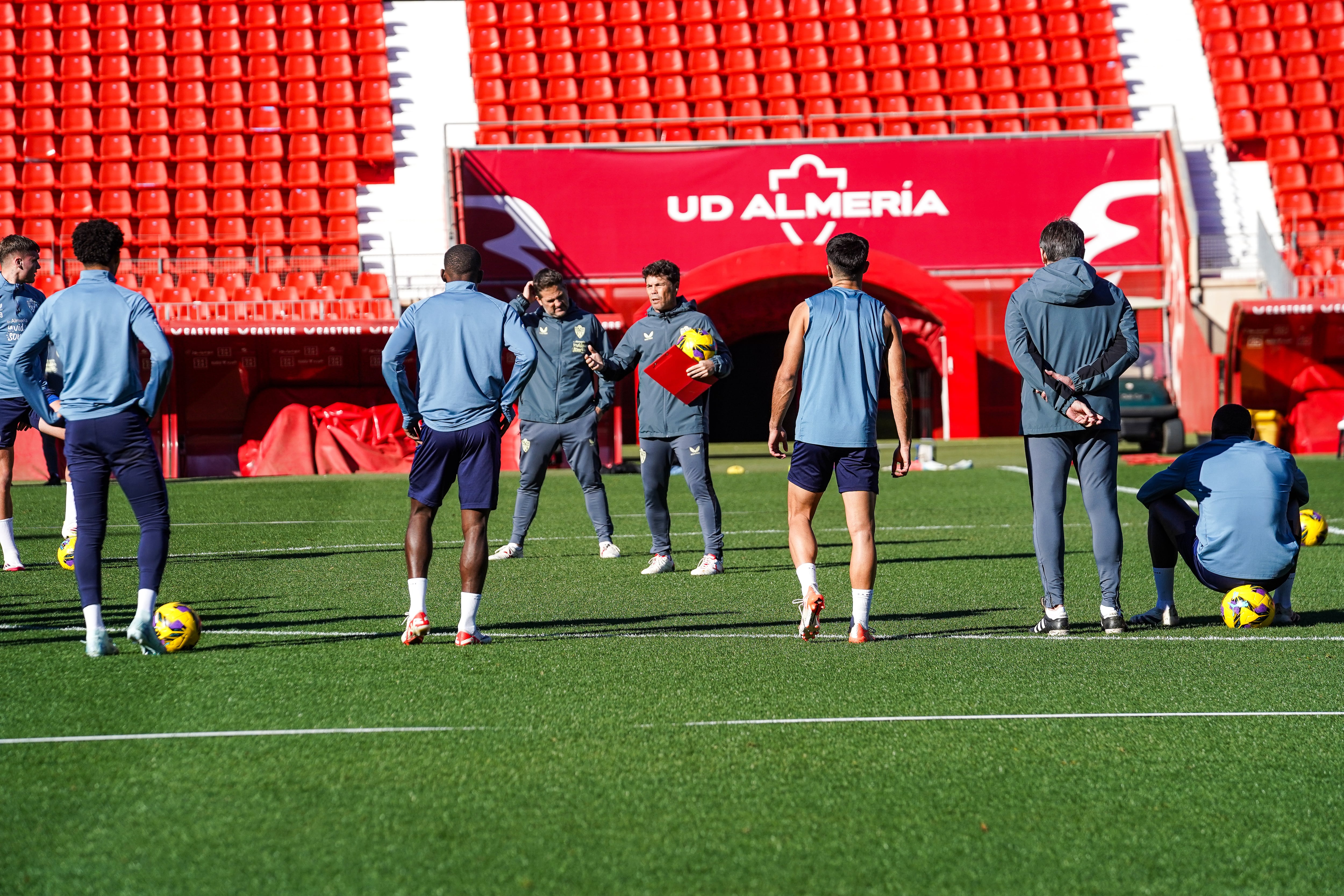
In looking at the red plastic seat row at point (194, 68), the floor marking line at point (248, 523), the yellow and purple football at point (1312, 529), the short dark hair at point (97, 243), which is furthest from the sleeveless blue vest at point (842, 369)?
the red plastic seat row at point (194, 68)

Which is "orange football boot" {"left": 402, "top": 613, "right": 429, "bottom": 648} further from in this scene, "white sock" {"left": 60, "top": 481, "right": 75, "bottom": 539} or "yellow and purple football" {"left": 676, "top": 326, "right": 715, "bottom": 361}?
"white sock" {"left": 60, "top": 481, "right": 75, "bottom": 539}

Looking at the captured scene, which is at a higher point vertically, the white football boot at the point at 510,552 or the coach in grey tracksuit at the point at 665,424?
the coach in grey tracksuit at the point at 665,424

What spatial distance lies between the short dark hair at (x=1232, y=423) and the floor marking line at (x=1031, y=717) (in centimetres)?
213

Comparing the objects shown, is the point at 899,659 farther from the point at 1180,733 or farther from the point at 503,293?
the point at 503,293

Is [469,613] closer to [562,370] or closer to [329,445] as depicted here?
[562,370]

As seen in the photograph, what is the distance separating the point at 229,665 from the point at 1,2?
2705 centimetres

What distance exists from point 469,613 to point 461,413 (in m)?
0.82

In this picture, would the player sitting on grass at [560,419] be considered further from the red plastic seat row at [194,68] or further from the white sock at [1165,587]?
the red plastic seat row at [194,68]

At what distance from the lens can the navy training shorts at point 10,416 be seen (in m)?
8.77

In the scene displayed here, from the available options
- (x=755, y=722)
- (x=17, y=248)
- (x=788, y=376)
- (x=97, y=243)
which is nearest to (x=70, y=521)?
(x=17, y=248)

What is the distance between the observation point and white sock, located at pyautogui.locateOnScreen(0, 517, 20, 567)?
8.80 m

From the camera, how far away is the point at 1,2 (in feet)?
93.4

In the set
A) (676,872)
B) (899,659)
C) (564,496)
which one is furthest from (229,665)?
(564,496)

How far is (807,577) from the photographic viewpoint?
624 centimetres
